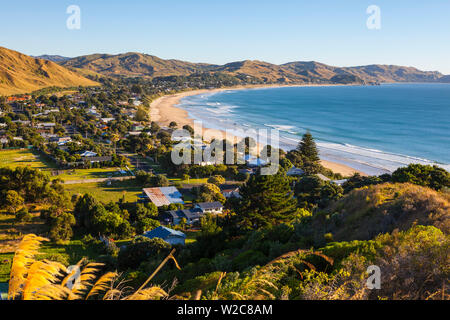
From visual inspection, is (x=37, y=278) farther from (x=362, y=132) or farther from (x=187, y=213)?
(x=362, y=132)

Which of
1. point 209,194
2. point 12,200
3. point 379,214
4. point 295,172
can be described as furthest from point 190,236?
point 295,172

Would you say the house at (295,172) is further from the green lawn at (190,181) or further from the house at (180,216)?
the house at (180,216)

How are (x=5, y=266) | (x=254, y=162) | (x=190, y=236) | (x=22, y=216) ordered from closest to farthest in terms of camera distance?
(x=5, y=266), (x=22, y=216), (x=190, y=236), (x=254, y=162)

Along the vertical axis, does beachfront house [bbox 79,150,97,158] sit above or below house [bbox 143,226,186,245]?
above

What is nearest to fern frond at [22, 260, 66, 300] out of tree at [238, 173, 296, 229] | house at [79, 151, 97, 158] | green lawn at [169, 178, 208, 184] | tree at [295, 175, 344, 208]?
tree at [238, 173, 296, 229]

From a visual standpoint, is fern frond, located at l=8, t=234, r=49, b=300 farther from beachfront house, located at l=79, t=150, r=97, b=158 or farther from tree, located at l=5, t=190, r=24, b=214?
beachfront house, located at l=79, t=150, r=97, b=158

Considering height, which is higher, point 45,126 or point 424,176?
point 45,126

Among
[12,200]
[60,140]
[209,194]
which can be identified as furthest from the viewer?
[60,140]
